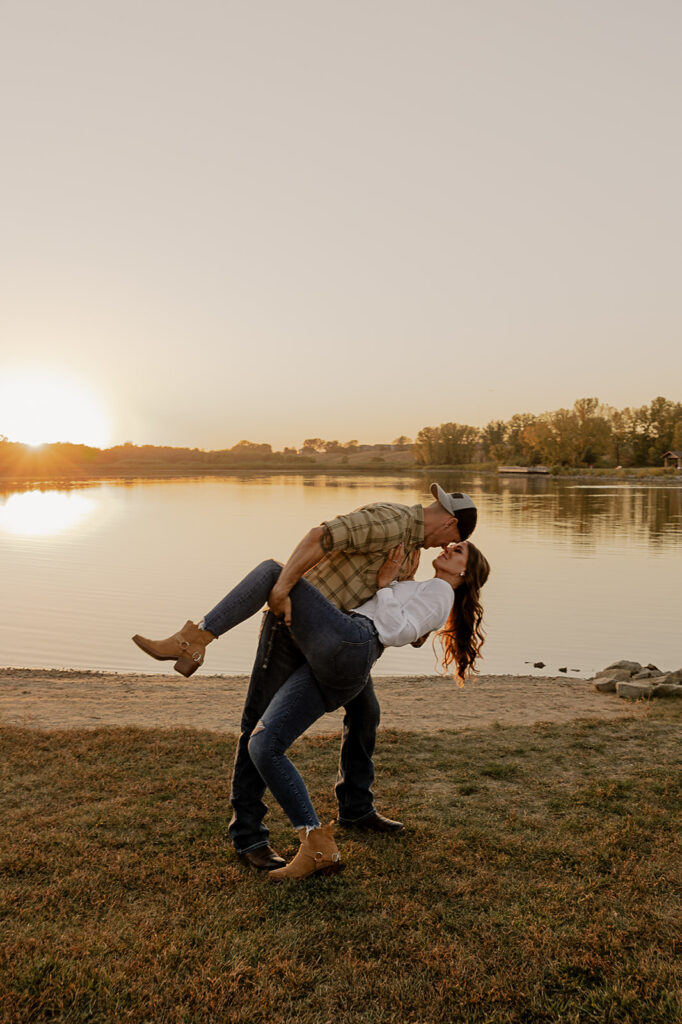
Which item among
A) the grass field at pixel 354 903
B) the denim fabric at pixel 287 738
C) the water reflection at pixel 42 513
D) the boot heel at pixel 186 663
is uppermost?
the boot heel at pixel 186 663

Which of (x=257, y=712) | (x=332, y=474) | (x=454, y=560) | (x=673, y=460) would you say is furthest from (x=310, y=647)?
(x=332, y=474)

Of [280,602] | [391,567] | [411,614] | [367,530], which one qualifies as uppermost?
[367,530]

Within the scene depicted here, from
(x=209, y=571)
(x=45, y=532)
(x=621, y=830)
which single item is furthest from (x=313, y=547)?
(x=45, y=532)

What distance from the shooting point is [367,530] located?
3650mm

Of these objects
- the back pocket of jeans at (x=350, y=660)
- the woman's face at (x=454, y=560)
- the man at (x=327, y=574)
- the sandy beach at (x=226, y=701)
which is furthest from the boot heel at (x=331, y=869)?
the sandy beach at (x=226, y=701)

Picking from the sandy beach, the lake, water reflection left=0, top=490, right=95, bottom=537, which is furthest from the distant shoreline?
the sandy beach

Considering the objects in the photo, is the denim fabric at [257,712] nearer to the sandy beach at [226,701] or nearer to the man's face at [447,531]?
the man's face at [447,531]

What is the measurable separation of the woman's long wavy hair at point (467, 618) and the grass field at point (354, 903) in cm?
105

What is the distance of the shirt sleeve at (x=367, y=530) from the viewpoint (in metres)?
3.56

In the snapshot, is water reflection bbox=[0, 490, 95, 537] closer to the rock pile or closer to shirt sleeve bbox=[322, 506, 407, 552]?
the rock pile

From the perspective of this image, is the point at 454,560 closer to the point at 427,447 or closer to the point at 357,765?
the point at 357,765

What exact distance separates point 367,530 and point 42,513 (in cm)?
4497

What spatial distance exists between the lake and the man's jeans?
7036 mm

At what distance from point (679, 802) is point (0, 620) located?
14.6 meters
